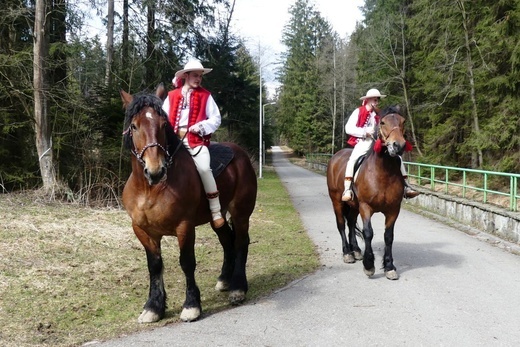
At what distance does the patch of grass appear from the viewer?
443 cm

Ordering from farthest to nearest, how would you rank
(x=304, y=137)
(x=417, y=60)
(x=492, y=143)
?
(x=304, y=137), (x=417, y=60), (x=492, y=143)

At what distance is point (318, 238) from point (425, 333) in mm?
5130

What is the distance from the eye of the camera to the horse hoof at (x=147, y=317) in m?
4.51

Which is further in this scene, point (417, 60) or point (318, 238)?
point (417, 60)

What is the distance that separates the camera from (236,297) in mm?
5129

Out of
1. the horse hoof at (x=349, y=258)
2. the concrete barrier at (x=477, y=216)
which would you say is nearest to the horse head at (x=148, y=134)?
the horse hoof at (x=349, y=258)

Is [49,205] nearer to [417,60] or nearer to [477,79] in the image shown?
[477,79]

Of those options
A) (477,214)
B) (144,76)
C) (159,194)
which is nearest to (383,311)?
(159,194)

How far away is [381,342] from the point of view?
161 inches

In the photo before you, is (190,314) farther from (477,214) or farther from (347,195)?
(477,214)

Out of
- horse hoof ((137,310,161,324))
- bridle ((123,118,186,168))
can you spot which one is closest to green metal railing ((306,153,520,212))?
bridle ((123,118,186,168))

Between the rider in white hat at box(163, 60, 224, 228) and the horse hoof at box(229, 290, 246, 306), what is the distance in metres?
0.86

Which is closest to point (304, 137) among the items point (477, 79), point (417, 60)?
point (417, 60)

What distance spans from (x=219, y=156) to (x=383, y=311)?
2.61 meters
